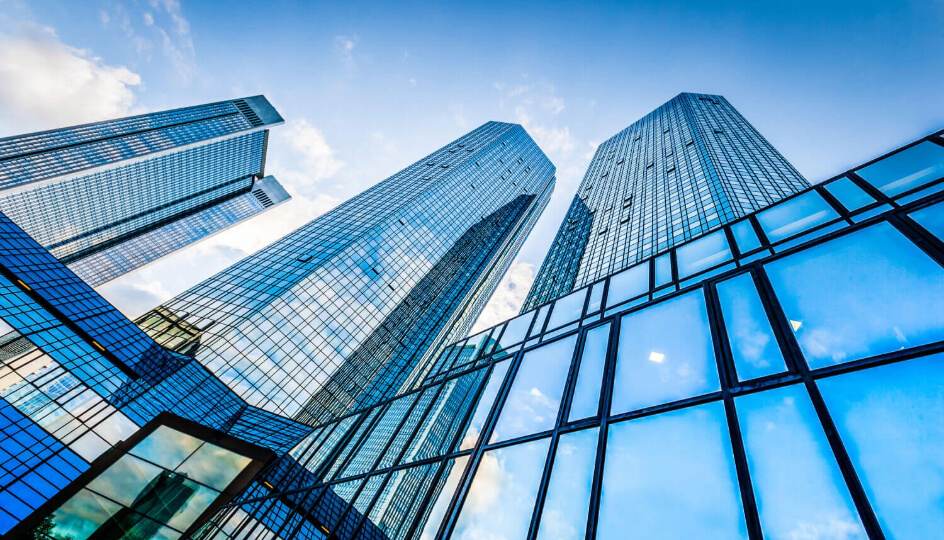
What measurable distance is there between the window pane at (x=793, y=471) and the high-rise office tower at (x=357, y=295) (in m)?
65.8

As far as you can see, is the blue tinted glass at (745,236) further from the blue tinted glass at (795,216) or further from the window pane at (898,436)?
the window pane at (898,436)

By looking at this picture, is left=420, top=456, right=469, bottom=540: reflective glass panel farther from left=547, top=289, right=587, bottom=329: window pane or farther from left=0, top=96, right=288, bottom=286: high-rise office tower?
left=0, top=96, right=288, bottom=286: high-rise office tower

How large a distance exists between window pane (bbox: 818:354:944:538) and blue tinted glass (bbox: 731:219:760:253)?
19.4ft

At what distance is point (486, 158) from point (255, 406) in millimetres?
107832

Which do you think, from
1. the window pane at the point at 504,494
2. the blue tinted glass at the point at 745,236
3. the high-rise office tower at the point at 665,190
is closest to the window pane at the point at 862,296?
the blue tinted glass at the point at 745,236

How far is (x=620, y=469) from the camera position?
6297 mm

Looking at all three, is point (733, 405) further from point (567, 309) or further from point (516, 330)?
point (516, 330)

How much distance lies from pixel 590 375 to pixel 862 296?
4.89 m

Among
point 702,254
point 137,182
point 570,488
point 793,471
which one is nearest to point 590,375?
point 570,488

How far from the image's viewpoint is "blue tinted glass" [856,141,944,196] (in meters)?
7.94

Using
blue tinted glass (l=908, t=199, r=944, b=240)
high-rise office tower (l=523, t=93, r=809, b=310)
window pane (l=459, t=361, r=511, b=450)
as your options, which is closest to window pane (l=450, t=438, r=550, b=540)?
window pane (l=459, t=361, r=511, b=450)

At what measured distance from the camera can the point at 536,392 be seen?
9.95m

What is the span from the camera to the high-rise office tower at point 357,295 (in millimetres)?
61875

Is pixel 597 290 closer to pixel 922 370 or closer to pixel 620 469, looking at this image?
pixel 620 469
